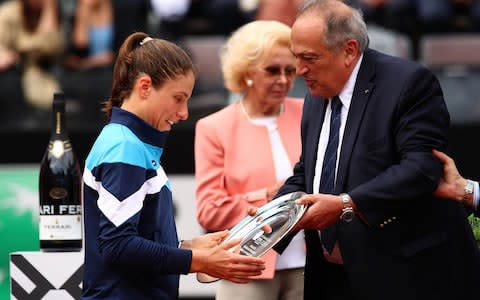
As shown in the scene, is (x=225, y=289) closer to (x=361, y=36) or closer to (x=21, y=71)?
(x=361, y=36)

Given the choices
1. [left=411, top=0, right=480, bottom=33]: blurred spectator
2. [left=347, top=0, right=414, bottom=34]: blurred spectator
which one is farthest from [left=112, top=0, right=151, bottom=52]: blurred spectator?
[left=411, top=0, right=480, bottom=33]: blurred spectator

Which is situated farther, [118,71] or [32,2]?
[32,2]

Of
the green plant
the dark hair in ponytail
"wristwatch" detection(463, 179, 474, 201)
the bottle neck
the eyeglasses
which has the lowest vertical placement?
the green plant

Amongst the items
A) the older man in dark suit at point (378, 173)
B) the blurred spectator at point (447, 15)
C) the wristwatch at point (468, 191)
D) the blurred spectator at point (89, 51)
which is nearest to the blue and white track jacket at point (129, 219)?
the older man in dark suit at point (378, 173)

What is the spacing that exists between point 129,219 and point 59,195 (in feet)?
3.48

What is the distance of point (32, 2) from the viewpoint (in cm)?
812

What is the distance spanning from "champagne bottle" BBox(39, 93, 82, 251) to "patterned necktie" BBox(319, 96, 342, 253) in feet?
3.22

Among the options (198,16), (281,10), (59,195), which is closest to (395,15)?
(281,10)

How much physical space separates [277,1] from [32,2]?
5.73 feet

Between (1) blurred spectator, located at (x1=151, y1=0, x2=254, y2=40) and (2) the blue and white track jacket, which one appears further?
(1) blurred spectator, located at (x1=151, y1=0, x2=254, y2=40)

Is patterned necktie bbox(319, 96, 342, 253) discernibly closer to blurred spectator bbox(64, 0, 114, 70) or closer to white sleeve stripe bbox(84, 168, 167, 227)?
white sleeve stripe bbox(84, 168, 167, 227)

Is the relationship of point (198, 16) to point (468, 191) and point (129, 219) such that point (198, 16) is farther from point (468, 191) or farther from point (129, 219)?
point (129, 219)

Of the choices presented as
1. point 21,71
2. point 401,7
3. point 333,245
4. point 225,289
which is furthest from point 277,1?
point 333,245

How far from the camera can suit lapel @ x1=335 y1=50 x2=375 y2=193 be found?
388 cm
